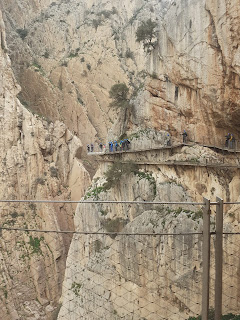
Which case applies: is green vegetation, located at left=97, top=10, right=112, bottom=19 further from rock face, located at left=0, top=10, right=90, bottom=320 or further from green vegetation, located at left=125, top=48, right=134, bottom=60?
rock face, located at left=0, top=10, right=90, bottom=320

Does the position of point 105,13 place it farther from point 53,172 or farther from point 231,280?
point 231,280

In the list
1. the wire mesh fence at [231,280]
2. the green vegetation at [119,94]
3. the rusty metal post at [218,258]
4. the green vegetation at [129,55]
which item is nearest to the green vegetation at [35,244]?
the green vegetation at [119,94]

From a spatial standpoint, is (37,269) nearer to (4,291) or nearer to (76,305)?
(4,291)

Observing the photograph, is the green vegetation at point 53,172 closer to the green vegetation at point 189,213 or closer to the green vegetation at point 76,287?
the green vegetation at point 76,287

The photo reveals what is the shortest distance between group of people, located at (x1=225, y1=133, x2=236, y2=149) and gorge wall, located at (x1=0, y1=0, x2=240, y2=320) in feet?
1.79

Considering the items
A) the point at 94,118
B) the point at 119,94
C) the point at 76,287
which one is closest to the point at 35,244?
the point at 76,287

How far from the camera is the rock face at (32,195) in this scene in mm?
22172

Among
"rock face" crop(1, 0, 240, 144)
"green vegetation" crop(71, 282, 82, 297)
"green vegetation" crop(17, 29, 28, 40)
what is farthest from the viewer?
"green vegetation" crop(17, 29, 28, 40)

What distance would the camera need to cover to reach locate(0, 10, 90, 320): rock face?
72.7 feet

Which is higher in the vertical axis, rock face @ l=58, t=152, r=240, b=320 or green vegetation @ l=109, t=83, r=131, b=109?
green vegetation @ l=109, t=83, r=131, b=109

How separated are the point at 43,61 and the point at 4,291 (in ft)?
81.0

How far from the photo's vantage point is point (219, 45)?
12289mm

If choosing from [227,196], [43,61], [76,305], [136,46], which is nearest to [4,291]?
[76,305]

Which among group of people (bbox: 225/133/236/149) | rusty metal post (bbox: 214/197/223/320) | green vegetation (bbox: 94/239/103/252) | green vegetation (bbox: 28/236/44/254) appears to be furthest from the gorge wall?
rusty metal post (bbox: 214/197/223/320)
